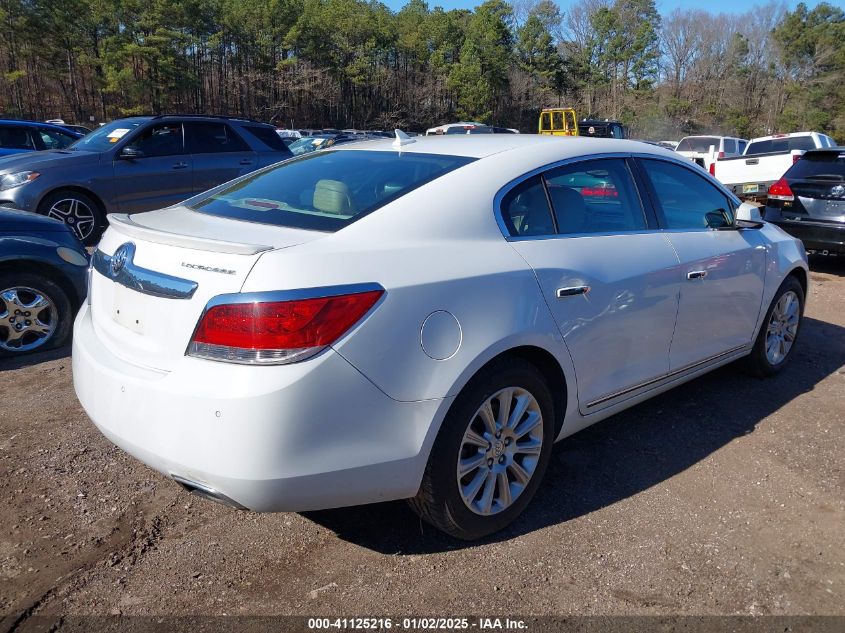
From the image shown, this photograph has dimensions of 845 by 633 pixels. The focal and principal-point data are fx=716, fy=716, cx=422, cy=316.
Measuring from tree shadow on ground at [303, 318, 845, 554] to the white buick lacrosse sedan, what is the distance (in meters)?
0.25

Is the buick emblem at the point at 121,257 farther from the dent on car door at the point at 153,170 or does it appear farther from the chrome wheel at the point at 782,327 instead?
the dent on car door at the point at 153,170

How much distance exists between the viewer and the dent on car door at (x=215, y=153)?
964 cm

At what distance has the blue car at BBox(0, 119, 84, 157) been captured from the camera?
11773 millimetres

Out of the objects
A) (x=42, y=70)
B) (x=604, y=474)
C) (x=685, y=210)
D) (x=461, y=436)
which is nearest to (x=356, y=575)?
(x=461, y=436)

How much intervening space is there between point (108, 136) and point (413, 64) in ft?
187

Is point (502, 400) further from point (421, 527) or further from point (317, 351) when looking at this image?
point (317, 351)

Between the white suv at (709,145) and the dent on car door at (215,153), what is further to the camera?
the white suv at (709,145)

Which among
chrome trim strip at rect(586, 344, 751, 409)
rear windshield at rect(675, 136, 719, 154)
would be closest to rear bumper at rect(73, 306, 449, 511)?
chrome trim strip at rect(586, 344, 751, 409)

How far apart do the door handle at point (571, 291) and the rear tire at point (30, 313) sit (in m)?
3.92

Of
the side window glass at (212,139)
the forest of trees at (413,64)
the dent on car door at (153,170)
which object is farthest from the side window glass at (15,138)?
the forest of trees at (413,64)

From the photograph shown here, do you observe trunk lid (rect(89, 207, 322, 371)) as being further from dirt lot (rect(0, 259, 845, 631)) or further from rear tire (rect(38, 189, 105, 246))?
rear tire (rect(38, 189, 105, 246))

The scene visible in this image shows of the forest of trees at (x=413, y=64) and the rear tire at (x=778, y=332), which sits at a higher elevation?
the forest of trees at (x=413, y=64)

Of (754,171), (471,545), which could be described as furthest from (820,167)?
(471,545)

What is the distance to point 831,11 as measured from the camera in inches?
2416
